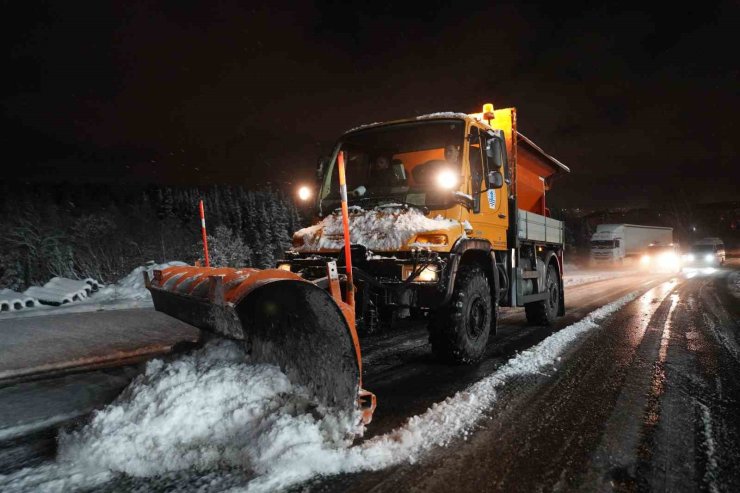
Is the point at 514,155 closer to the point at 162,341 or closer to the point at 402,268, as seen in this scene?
the point at 402,268

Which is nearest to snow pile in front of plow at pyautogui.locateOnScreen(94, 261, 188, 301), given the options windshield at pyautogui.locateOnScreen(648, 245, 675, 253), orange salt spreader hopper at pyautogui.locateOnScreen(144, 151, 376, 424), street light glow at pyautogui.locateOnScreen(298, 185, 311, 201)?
street light glow at pyautogui.locateOnScreen(298, 185, 311, 201)

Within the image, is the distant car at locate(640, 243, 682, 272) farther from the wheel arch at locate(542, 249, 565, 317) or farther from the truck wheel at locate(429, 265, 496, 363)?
the truck wheel at locate(429, 265, 496, 363)

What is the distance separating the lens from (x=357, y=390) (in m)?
2.92

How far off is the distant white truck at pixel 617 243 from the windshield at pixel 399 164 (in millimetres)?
32981

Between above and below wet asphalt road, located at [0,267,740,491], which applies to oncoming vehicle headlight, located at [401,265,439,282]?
above

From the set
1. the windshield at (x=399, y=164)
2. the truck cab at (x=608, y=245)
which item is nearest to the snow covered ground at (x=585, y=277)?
the truck cab at (x=608, y=245)

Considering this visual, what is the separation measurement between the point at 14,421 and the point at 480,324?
459cm

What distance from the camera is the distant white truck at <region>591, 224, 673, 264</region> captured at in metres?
33.0

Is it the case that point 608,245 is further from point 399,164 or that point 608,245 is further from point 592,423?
point 592,423

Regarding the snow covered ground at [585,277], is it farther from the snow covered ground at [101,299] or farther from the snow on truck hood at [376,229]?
the snow covered ground at [101,299]

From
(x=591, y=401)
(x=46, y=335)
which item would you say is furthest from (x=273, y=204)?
(x=591, y=401)

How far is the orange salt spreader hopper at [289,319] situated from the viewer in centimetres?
276

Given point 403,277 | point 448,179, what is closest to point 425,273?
point 403,277

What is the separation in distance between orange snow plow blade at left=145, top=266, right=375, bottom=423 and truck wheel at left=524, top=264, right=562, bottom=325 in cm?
552
